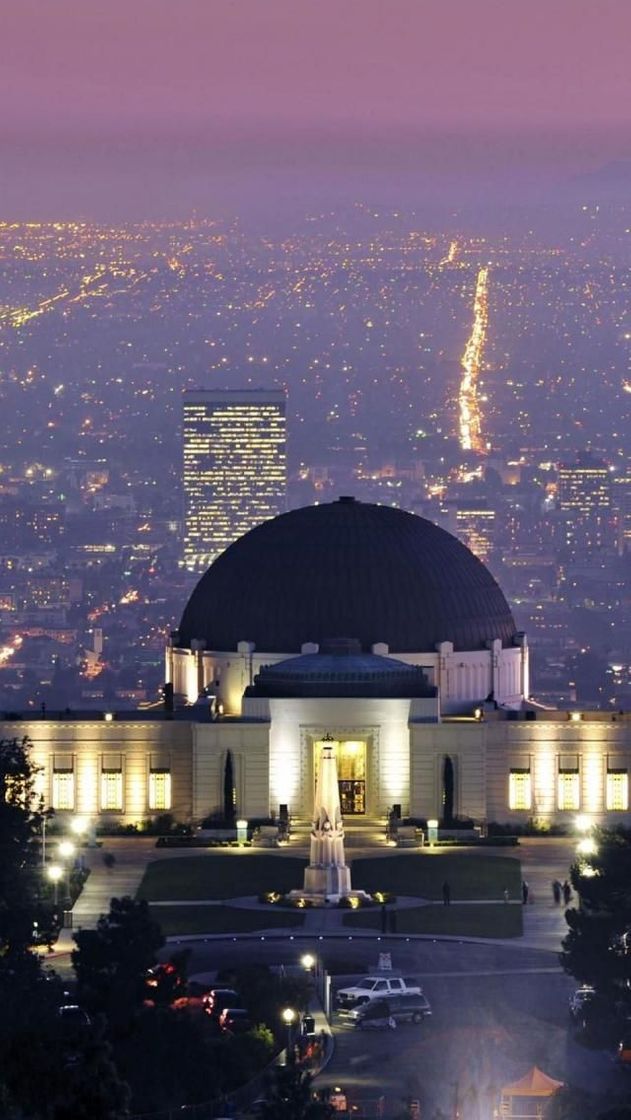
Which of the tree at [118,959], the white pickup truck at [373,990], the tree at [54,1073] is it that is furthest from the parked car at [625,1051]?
the tree at [54,1073]

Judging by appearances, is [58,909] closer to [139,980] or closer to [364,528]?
[139,980]

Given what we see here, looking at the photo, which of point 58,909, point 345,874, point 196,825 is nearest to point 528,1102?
point 58,909

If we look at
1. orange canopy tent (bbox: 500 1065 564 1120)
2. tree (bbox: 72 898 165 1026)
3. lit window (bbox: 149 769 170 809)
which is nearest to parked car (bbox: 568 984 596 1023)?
orange canopy tent (bbox: 500 1065 564 1120)

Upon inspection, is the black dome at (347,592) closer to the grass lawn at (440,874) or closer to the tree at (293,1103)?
the grass lawn at (440,874)

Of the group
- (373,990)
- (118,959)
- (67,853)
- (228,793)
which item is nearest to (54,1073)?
(118,959)

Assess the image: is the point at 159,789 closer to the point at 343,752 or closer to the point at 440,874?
the point at 343,752

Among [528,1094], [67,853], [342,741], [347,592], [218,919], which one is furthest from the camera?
[347,592]

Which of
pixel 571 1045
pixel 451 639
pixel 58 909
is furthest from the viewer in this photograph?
pixel 451 639
